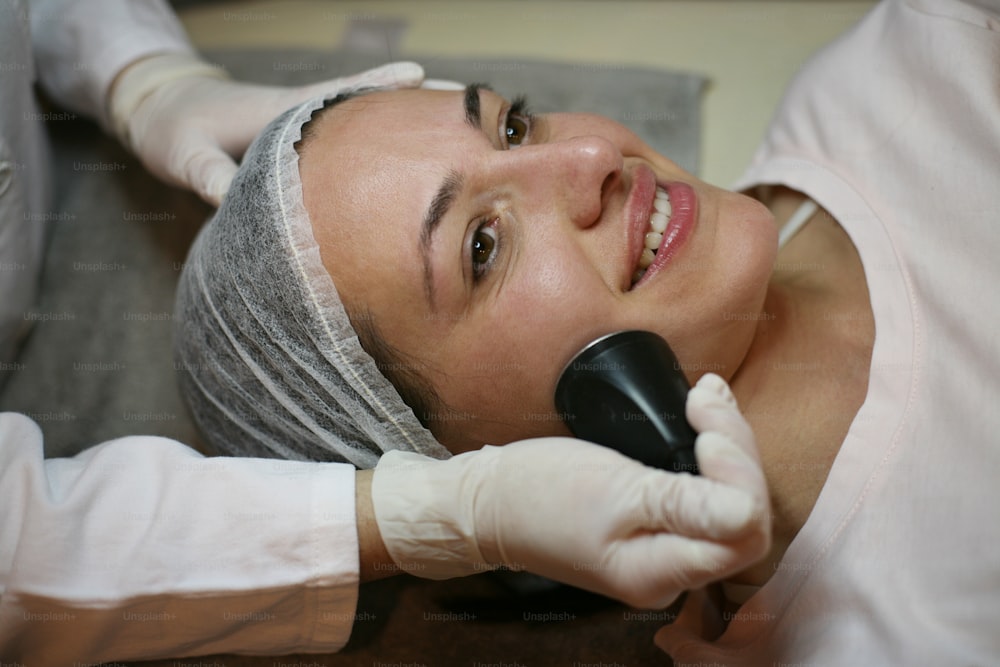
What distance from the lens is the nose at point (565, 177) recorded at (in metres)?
1.24

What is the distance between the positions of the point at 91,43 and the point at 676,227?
1.50m

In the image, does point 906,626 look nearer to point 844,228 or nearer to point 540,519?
point 540,519

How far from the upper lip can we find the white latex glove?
558 millimetres

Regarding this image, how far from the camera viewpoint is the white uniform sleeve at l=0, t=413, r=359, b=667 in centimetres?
125

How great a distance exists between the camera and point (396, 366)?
1.31 m

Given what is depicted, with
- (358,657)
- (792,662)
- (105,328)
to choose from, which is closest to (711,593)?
(792,662)

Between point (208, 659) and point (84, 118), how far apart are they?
1466 mm

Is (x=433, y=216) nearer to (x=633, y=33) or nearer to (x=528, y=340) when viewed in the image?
(x=528, y=340)

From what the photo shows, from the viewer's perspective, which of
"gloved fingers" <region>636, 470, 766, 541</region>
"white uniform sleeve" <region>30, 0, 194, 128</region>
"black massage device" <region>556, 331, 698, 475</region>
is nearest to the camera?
"gloved fingers" <region>636, 470, 766, 541</region>

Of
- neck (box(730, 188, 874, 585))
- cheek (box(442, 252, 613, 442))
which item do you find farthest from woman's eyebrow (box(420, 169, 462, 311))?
neck (box(730, 188, 874, 585))

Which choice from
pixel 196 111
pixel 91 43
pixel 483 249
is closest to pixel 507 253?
pixel 483 249

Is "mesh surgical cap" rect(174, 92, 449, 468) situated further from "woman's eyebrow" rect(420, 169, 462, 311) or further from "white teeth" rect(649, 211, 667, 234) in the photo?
"white teeth" rect(649, 211, 667, 234)

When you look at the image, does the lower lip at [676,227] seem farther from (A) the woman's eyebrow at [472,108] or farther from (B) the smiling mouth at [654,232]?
(A) the woman's eyebrow at [472,108]

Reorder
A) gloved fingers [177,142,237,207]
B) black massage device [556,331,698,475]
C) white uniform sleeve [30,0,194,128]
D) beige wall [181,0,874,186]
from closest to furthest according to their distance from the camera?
black massage device [556,331,698,475]
gloved fingers [177,142,237,207]
white uniform sleeve [30,0,194,128]
beige wall [181,0,874,186]
